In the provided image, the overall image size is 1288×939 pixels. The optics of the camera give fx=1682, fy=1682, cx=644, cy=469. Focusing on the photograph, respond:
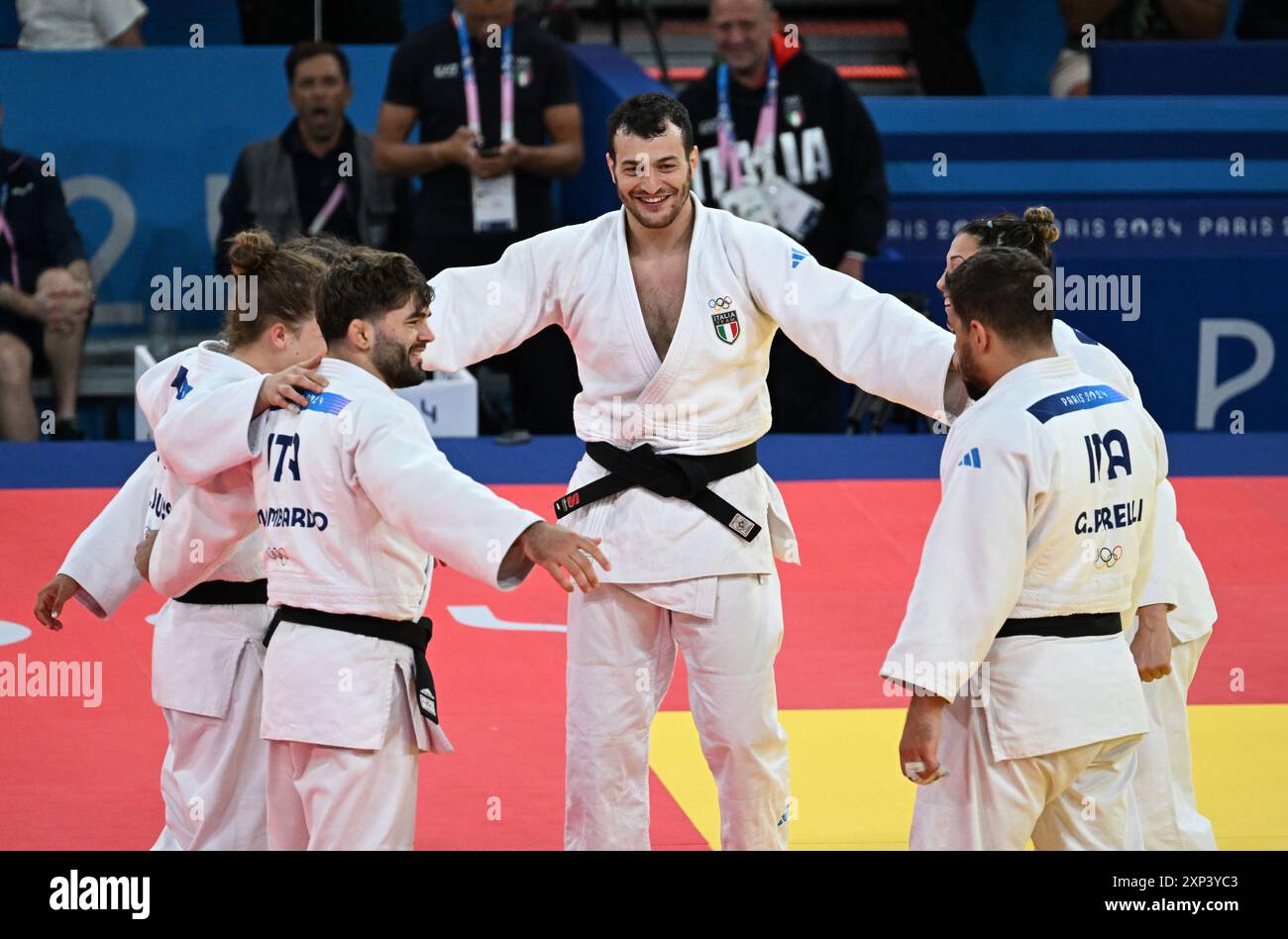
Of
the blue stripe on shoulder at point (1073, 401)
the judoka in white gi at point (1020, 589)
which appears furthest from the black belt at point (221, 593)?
the blue stripe on shoulder at point (1073, 401)

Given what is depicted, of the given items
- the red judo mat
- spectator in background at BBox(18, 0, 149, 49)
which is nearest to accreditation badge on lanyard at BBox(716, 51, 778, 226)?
the red judo mat

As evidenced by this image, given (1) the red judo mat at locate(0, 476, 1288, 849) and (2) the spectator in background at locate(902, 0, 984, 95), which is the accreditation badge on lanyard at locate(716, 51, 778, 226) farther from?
(2) the spectator in background at locate(902, 0, 984, 95)

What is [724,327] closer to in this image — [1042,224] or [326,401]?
[1042,224]

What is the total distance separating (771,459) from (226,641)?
4727 mm

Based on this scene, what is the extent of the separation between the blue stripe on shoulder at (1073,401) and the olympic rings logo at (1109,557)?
0.30 metres

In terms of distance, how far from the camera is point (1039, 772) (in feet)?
11.4

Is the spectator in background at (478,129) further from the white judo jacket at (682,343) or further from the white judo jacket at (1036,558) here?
the white judo jacket at (1036,558)

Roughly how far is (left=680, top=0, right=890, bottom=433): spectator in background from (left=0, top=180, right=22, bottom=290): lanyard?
11.6 ft

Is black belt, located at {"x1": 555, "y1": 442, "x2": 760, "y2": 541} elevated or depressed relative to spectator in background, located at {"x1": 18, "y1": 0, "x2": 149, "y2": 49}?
depressed

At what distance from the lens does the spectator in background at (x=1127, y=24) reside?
38.8ft

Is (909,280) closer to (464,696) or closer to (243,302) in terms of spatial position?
(464,696)

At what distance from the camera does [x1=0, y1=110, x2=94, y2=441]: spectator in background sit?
873 cm

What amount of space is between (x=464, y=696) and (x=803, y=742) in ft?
3.78

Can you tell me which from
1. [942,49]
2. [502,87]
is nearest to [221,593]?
[502,87]
